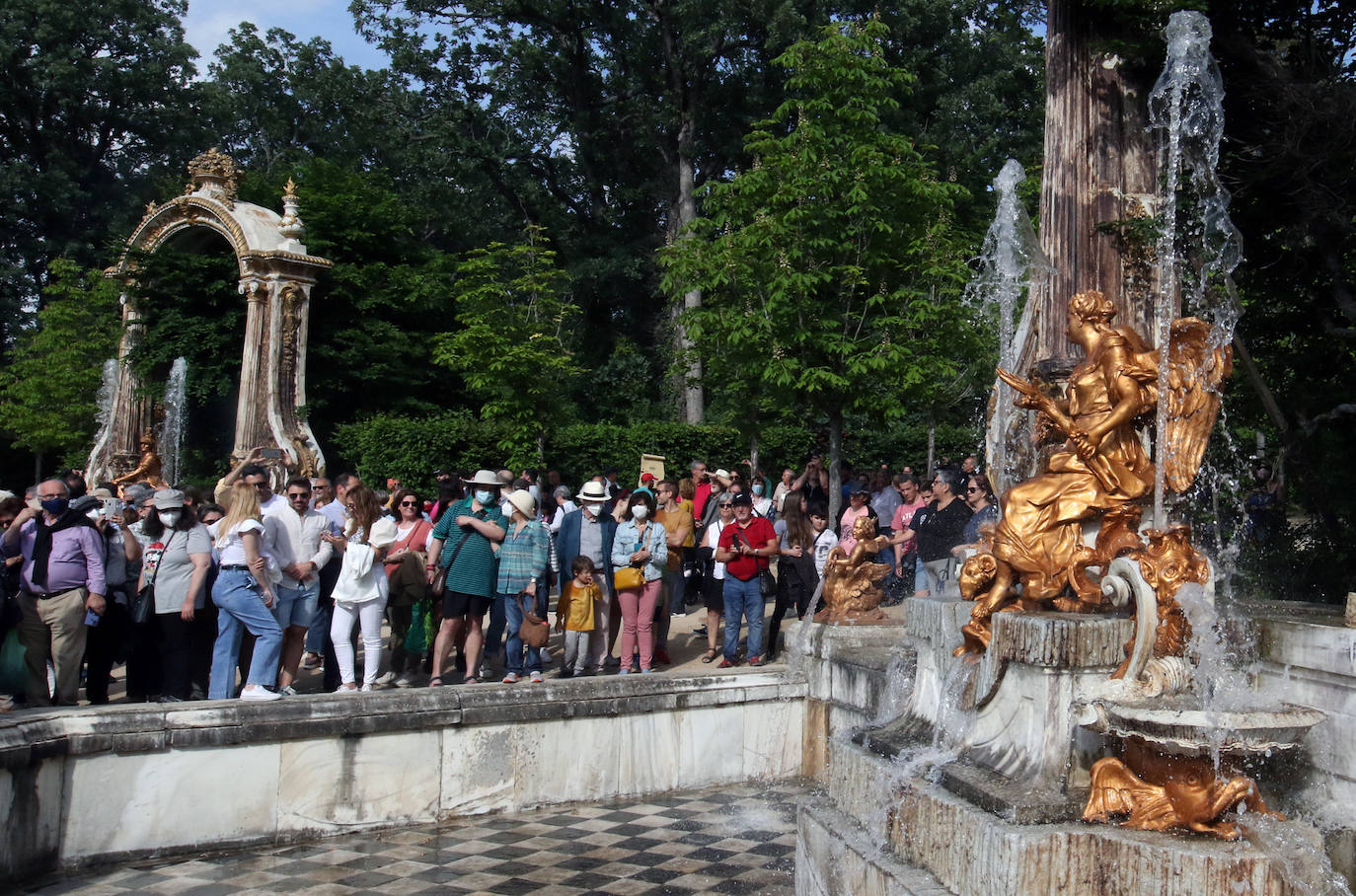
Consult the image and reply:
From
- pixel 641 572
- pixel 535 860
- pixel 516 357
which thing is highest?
pixel 516 357

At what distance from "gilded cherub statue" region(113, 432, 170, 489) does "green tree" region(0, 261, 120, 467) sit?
5.86 metres

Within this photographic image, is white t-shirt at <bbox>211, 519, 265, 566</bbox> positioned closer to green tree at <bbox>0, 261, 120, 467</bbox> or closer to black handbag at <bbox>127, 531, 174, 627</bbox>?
black handbag at <bbox>127, 531, 174, 627</bbox>

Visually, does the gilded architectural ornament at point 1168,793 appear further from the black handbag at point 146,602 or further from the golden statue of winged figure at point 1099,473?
the black handbag at point 146,602

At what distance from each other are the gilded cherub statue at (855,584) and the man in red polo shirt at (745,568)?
1.67m

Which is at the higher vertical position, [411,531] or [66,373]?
[66,373]

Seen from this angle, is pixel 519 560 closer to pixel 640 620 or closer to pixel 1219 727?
pixel 640 620

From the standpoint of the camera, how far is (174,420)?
24891mm

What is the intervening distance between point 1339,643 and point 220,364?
76.6 ft

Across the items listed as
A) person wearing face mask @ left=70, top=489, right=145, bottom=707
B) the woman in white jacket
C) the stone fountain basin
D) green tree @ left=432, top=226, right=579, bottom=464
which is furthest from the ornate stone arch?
the stone fountain basin

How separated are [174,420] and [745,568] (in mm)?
18606

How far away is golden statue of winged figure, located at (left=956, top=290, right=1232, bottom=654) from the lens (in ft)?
17.5

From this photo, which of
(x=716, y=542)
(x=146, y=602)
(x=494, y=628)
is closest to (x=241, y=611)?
(x=146, y=602)

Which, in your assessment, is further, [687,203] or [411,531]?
[687,203]

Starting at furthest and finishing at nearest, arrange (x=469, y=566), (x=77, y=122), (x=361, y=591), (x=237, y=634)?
(x=77, y=122)
(x=469, y=566)
(x=361, y=591)
(x=237, y=634)
